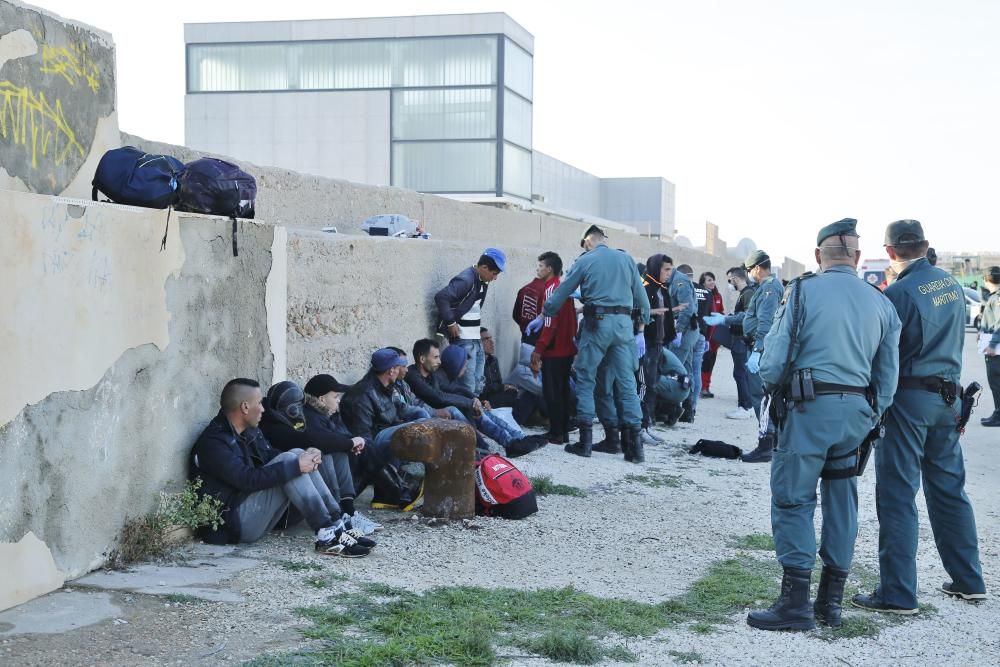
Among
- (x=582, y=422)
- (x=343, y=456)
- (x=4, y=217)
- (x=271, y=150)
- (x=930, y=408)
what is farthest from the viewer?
(x=271, y=150)

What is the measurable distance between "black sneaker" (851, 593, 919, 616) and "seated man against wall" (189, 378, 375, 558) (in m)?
2.39

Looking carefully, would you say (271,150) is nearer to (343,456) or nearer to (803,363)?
(343,456)

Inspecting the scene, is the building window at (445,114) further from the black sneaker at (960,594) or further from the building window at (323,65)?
the black sneaker at (960,594)

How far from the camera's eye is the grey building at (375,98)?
99.2 feet

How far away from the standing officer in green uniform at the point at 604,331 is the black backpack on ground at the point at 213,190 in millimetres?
3620

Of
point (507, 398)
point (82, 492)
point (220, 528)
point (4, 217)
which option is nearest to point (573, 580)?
point (220, 528)

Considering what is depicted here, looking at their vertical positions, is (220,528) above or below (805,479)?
below

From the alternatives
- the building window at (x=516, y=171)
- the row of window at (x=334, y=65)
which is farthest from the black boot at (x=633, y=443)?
the row of window at (x=334, y=65)

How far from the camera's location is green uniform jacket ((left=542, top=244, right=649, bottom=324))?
29.8ft

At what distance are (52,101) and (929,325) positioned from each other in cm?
431

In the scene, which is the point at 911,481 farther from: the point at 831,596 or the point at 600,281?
the point at 600,281

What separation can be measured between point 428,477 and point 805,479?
261cm

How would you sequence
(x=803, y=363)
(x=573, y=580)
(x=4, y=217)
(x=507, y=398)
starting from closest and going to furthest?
(x=4, y=217) < (x=803, y=363) < (x=573, y=580) < (x=507, y=398)

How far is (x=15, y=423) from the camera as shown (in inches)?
178
